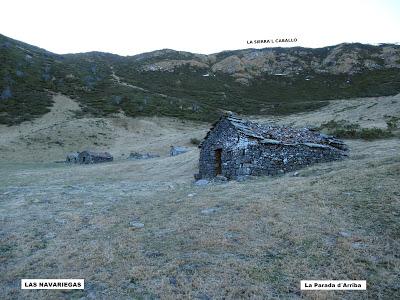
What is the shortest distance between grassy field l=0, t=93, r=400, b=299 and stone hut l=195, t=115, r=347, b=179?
189 cm

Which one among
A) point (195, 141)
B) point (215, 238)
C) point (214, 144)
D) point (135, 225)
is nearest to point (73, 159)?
point (195, 141)

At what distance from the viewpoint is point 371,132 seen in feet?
81.3

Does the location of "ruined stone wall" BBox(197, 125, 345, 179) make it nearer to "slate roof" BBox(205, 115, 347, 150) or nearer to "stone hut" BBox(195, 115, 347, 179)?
"stone hut" BBox(195, 115, 347, 179)

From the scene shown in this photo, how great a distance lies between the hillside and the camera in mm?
65938

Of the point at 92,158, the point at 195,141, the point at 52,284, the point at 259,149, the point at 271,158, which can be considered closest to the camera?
the point at 52,284

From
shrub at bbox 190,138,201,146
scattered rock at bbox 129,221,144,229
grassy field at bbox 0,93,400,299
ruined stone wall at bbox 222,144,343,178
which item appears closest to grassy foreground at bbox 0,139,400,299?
grassy field at bbox 0,93,400,299

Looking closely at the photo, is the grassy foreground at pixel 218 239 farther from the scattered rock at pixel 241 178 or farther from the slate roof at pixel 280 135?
the slate roof at pixel 280 135

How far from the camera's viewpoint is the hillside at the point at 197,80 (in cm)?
6594

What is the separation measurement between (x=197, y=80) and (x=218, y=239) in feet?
308

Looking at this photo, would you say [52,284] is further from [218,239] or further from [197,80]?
[197,80]

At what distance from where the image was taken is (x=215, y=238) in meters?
8.67

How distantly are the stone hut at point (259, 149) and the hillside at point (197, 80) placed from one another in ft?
137

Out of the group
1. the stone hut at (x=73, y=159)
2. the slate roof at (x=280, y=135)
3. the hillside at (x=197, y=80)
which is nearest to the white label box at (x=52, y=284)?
the slate roof at (x=280, y=135)

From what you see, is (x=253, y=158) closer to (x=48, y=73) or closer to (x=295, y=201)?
(x=295, y=201)
